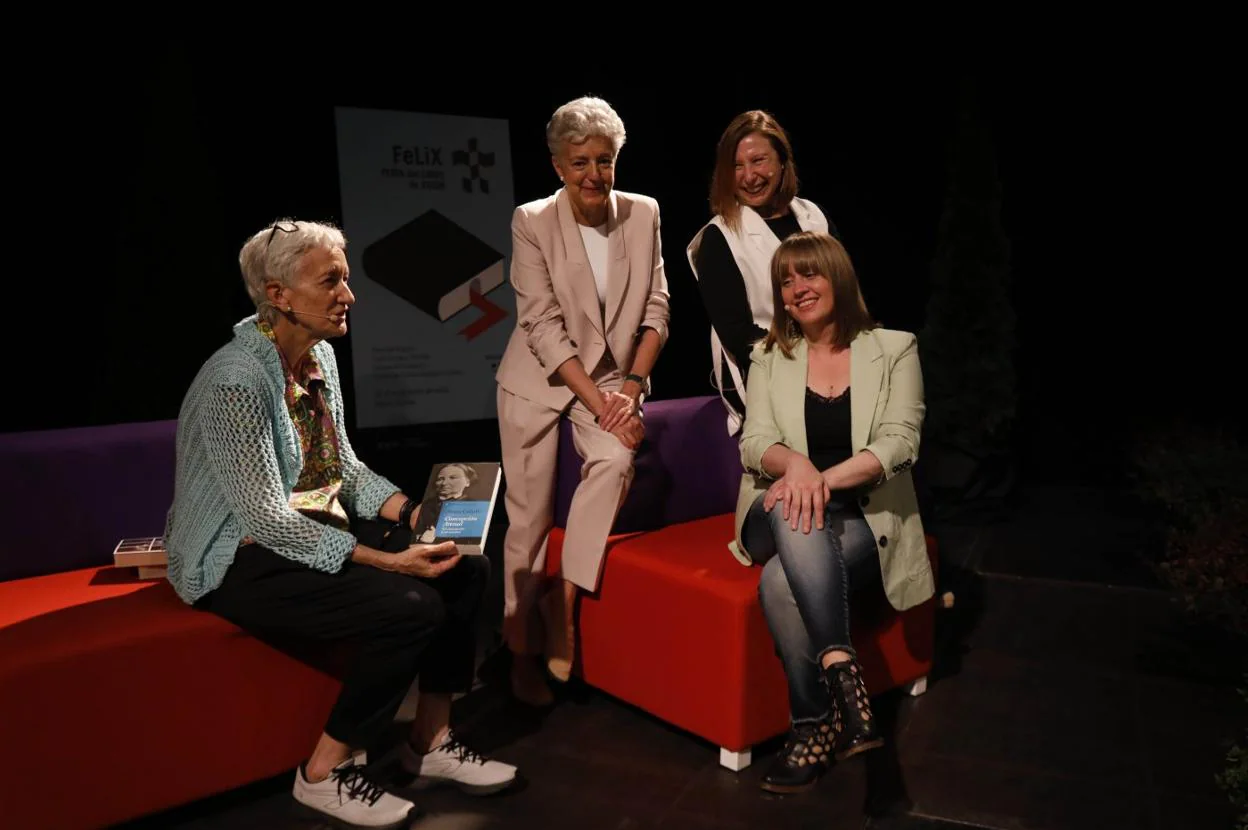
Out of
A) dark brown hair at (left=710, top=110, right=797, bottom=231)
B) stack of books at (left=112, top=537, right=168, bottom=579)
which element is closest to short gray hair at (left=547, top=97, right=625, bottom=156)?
dark brown hair at (left=710, top=110, right=797, bottom=231)

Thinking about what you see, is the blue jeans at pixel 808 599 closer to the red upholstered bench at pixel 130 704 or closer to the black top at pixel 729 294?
the black top at pixel 729 294

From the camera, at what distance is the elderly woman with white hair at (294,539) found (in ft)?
7.79

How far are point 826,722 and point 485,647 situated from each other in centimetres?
150

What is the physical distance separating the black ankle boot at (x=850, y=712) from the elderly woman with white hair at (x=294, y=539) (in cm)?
87

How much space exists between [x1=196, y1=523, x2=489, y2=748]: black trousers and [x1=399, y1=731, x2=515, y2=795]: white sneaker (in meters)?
0.24

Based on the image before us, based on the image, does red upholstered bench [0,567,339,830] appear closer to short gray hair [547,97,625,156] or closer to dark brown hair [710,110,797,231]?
short gray hair [547,97,625,156]

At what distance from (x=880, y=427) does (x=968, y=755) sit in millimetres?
931

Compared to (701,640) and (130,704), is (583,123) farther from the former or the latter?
(130,704)

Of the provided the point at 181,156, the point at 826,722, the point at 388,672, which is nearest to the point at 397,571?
the point at 388,672

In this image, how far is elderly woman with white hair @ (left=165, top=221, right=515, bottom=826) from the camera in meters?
2.37

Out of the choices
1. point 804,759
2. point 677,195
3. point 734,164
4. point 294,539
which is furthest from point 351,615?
point 677,195

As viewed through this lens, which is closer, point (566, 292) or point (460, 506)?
point (460, 506)

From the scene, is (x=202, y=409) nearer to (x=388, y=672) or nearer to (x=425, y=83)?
(x=388, y=672)

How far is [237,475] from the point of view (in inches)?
92.6
